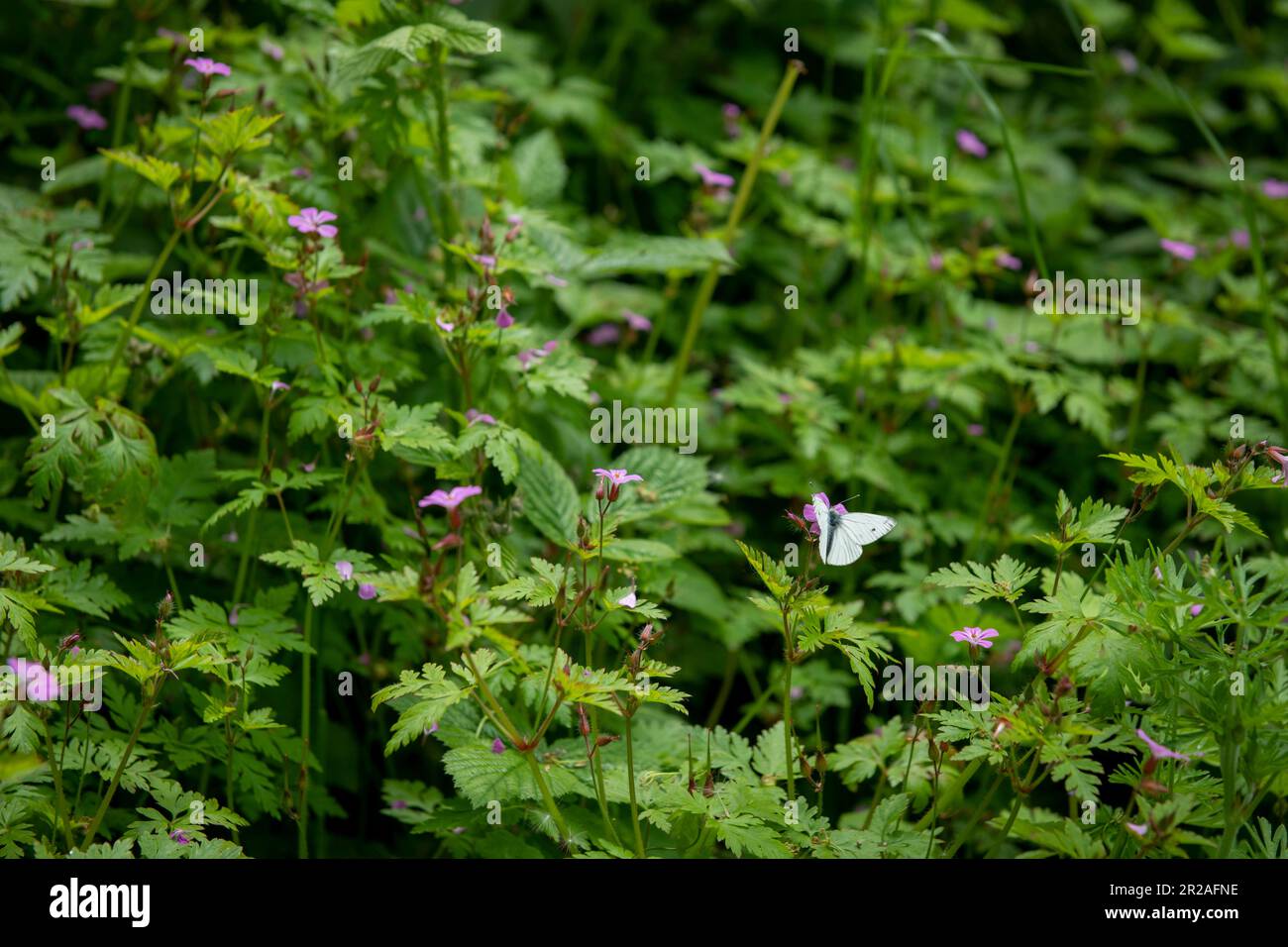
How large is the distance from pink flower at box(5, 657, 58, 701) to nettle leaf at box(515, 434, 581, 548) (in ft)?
2.84

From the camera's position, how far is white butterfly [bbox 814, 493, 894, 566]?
1.75m

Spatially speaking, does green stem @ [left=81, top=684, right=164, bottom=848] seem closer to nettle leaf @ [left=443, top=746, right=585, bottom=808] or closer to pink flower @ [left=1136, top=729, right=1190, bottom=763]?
nettle leaf @ [left=443, top=746, right=585, bottom=808]

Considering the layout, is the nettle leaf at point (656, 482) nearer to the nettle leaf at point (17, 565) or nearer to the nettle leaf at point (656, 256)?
the nettle leaf at point (656, 256)

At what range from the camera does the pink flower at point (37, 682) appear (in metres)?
1.49

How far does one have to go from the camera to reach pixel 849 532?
1812mm

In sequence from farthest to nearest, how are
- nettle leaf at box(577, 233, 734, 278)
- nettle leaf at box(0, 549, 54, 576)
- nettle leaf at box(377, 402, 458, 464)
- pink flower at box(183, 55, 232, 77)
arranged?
A: nettle leaf at box(577, 233, 734, 278) → pink flower at box(183, 55, 232, 77) → nettle leaf at box(377, 402, 458, 464) → nettle leaf at box(0, 549, 54, 576)

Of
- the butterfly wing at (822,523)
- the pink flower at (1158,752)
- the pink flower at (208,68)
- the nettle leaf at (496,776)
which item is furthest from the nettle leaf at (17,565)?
the pink flower at (1158,752)

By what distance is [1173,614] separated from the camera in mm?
1627

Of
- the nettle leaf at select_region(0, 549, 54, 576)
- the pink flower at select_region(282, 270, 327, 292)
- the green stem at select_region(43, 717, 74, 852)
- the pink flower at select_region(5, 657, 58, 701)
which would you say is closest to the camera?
the pink flower at select_region(5, 657, 58, 701)

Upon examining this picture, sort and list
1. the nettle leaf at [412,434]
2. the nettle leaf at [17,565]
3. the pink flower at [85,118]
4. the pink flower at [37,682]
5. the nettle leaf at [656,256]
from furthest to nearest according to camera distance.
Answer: the pink flower at [85,118] → the nettle leaf at [656,256] → the nettle leaf at [412,434] → the nettle leaf at [17,565] → the pink flower at [37,682]

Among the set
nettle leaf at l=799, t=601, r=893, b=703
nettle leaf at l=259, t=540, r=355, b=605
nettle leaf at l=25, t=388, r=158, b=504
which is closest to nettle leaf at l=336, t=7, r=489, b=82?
nettle leaf at l=25, t=388, r=158, b=504

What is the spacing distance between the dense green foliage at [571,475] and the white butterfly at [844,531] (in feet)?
0.18

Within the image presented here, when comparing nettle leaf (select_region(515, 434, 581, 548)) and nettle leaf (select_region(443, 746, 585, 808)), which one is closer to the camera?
nettle leaf (select_region(443, 746, 585, 808))

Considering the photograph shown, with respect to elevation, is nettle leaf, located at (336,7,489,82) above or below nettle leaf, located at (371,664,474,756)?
above
